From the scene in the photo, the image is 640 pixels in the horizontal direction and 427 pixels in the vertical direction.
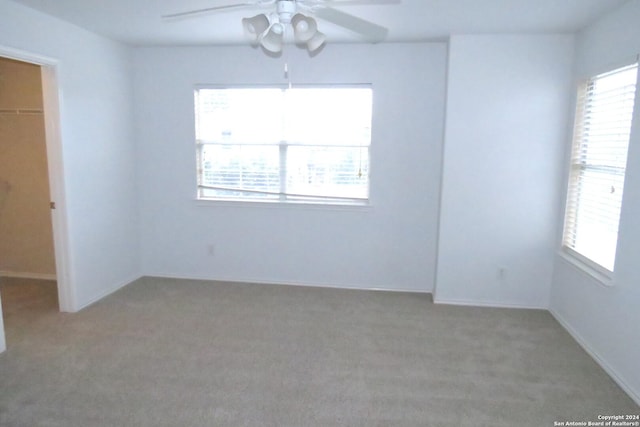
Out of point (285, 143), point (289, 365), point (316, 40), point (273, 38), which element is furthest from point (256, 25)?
point (285, 143)

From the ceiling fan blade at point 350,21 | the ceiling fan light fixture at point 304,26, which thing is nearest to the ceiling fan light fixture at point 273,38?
the ceiling fan light fixture at point 304,26

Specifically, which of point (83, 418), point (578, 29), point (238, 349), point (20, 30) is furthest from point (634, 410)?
point (20, 30)

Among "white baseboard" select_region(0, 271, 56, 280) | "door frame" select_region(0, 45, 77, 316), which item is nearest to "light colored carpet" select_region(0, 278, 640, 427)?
A: "door frame" select_region(0, 45, 77, 316)

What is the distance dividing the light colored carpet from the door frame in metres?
0.23

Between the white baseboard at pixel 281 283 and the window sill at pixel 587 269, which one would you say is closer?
the window sill at pixel 587 269

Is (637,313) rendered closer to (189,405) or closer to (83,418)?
(189,405)

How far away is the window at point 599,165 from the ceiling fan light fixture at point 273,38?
2.31 meters

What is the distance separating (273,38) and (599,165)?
2.64 metres

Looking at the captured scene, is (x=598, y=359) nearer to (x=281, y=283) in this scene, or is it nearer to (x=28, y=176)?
(x=281, y=283)

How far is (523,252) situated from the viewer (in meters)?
3.87

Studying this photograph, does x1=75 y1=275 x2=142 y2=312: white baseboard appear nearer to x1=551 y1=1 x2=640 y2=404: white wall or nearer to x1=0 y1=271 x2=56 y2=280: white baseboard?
x1=0 y1=271 x2=56 y2=280: white baseboard

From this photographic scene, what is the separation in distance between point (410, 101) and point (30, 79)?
3916 millimetres

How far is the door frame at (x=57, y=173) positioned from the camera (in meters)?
3.37

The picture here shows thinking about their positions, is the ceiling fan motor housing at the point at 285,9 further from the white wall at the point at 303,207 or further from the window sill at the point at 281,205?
the window sill at the point at 281,205
